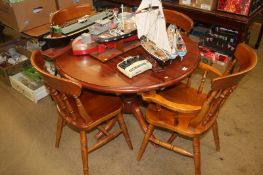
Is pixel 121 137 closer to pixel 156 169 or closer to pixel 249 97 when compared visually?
pixel 156 169

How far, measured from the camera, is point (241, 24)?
2279mm

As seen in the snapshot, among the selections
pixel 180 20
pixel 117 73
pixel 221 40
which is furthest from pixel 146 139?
pixel 221 40

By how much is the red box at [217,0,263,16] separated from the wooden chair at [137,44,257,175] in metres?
0.87

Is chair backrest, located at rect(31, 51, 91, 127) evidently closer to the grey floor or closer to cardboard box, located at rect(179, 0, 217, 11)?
the grey floor

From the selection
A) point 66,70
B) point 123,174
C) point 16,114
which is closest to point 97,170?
point 123,174

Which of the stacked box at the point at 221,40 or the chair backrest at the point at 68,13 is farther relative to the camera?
the stacked box at the point at 221,40

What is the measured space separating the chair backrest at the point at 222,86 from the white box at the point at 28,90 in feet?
5.20

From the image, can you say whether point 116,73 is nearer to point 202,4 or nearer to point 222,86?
point 222,86

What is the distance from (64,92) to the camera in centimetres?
140

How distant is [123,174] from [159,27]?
1.05 m

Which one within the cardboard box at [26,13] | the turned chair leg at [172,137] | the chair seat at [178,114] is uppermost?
the cardboard box at [26,13]

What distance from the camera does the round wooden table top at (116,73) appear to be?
4.54 ft

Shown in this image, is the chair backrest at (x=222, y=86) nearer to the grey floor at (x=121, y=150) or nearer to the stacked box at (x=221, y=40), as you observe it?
the grey floor at (x=121, y=150)

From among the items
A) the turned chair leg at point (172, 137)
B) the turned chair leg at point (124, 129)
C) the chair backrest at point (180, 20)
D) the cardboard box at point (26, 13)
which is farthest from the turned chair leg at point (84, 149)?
the cardboard box at point (26, 13)
